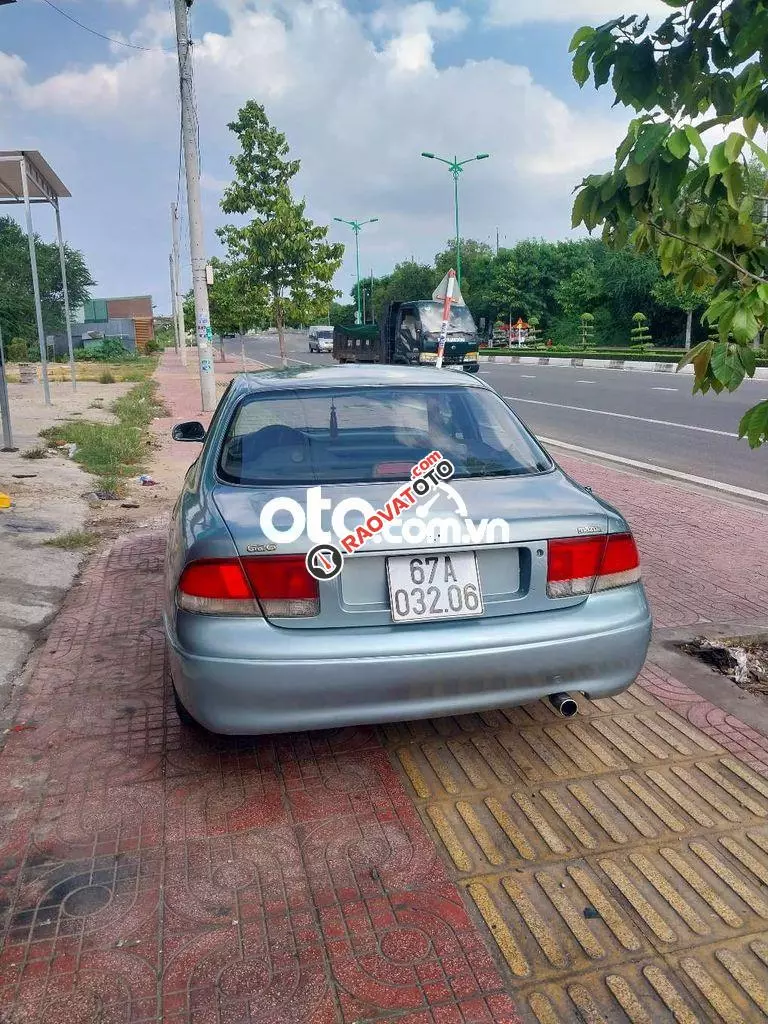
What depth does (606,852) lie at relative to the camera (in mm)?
2729

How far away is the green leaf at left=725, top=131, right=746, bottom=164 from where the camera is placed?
233 centimetres

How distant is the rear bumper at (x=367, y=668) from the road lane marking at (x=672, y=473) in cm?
560

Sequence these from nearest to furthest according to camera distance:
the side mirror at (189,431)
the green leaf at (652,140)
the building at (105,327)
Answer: the green leaf at (652,140), the side mirror at (189,431), the building at (105,327)

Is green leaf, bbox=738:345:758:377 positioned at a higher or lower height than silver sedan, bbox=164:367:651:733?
higher

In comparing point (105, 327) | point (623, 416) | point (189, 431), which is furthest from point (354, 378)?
point (105, 327)

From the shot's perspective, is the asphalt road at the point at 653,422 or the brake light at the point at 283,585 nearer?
the brake light at the point at 283,585

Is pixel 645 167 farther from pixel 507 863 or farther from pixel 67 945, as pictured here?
pixel 67 945

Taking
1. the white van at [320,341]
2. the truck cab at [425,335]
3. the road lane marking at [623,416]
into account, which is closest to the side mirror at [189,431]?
the road lane marking at [623,416]

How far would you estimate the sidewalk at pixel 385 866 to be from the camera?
7.16ft

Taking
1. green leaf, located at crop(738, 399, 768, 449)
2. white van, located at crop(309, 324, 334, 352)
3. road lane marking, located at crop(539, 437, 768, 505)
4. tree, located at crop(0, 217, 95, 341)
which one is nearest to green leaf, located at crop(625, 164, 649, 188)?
green leaf, located at crop(738, 399, 768, 449)

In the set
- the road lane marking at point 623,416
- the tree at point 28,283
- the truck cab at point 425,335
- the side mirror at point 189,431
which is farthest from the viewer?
the tree at point 28,283

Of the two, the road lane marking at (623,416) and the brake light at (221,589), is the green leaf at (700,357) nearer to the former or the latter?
the brake light at (221,589)

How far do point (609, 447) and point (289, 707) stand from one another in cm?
955

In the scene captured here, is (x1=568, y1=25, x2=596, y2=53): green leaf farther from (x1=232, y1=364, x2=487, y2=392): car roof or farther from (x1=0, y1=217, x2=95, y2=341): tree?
(x1=0, y1=217, x2=95, y2=341): tree
